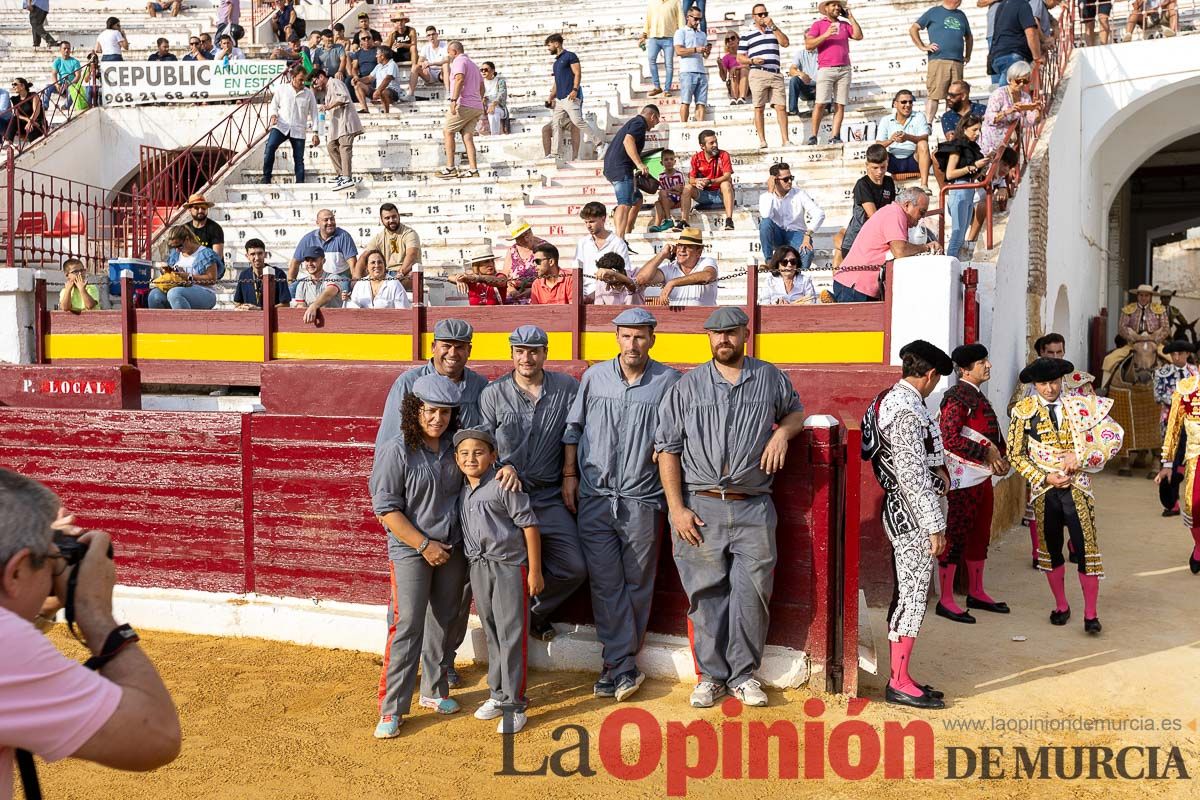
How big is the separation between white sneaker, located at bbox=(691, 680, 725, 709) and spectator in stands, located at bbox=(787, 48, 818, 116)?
9.45 metres

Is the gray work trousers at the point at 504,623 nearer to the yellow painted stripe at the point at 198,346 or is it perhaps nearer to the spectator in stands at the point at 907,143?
the yellow painted stripe at the point at 198,346

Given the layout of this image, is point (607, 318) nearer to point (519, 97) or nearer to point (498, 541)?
point (498, 541)

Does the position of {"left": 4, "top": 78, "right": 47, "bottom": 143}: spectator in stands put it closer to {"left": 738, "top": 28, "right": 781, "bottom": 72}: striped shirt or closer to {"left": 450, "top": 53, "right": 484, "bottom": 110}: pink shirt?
{"left": 450, "top": 53, "right": 484, "bottom": 110}: pink shirt

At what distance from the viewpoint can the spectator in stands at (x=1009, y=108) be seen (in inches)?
379

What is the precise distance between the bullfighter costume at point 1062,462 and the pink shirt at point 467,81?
835 cm

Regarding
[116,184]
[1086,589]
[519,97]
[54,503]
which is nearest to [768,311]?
[1086,589]

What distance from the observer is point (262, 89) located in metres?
15.3

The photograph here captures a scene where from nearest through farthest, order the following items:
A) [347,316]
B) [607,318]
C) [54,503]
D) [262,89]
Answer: [54,503], [607,318], [347,316], [262,89]

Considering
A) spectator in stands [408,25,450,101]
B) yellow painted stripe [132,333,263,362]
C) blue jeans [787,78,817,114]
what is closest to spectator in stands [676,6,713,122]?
blue jeans [787,78,817,114]

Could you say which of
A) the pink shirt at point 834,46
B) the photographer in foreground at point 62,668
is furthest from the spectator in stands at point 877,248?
the photographer in foreground at point 62,668

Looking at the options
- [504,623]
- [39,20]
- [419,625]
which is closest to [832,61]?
[504,623]

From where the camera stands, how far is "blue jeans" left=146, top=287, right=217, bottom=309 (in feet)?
32.2

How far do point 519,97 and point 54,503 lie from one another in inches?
582

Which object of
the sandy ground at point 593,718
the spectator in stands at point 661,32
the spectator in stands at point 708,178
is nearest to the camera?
the sandy ground at point 593,718
